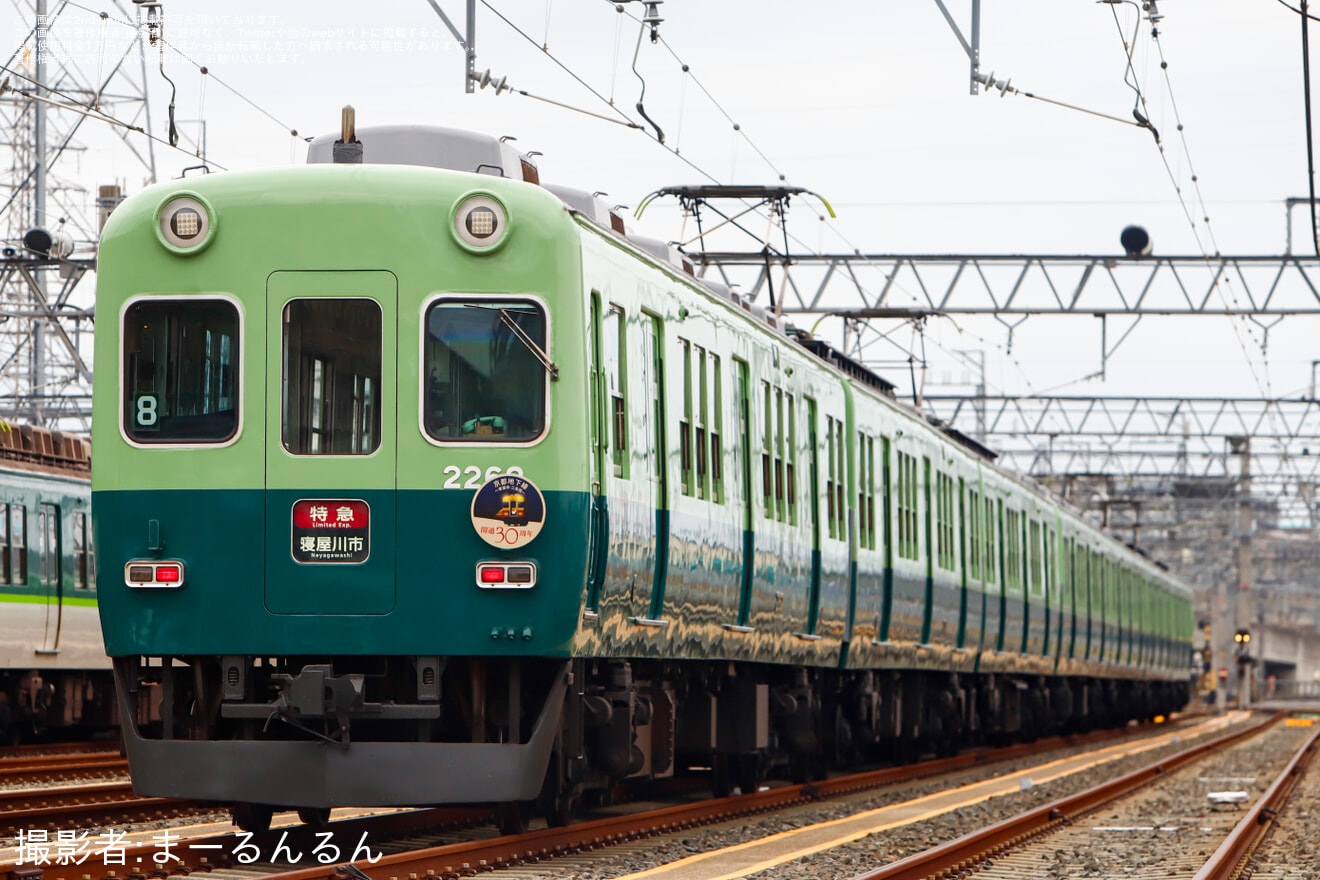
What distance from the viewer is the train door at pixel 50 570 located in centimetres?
2117

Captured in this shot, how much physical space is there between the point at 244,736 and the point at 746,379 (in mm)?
4908

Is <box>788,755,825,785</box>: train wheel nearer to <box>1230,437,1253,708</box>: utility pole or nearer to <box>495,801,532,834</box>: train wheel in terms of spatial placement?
<box>495,801,532,834</box>: train wheel

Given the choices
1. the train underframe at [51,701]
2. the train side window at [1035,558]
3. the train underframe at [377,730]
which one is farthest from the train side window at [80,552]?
the train side window at [1035,558]

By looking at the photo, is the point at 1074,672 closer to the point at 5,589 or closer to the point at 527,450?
the point at 5,589

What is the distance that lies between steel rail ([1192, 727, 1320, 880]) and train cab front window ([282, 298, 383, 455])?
5.00 m

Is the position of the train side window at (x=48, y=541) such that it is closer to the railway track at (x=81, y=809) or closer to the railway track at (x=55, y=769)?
the railway track at (x=55, y=769)

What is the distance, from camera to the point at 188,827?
12586 millimetres

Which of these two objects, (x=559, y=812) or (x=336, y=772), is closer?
(x=336, y=772)

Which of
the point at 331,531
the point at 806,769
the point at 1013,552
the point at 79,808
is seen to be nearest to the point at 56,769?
the point at 79,808

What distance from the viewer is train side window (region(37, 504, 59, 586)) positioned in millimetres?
21141

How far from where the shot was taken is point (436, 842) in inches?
442

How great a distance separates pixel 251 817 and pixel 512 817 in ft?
4.51

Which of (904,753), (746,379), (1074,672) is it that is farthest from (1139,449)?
(746,379)

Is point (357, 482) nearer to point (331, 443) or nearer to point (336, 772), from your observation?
point (331, 443)
